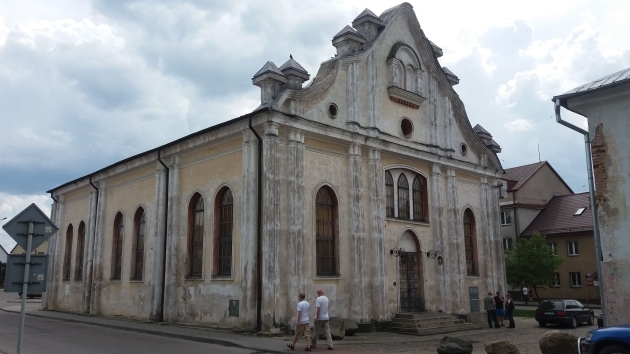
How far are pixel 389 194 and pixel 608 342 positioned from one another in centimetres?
1301

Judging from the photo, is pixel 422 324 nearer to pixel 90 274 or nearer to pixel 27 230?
pixel 27 230

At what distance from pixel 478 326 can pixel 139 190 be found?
16.1 m

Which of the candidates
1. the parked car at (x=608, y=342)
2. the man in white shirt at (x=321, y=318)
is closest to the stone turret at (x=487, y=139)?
the man in white shirt at (x=321, y=318)

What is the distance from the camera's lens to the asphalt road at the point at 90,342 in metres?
15.0

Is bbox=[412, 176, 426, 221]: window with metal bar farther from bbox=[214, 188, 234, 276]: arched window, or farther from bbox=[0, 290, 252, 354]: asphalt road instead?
bbox=[0, 290, 252, 354]: asphalt road

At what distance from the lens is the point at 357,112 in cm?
2170

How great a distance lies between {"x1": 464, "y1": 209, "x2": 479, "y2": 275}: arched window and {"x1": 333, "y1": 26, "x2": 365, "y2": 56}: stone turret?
1004 cm

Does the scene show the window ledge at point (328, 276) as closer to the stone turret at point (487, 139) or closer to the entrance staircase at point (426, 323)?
the entrance staircase at point (426, 323)

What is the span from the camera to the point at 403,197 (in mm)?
23609

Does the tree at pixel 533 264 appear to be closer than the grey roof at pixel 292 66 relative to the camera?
No

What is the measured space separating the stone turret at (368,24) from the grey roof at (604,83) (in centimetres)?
1085

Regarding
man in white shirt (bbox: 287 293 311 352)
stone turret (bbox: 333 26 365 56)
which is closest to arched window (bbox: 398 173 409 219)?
stone turret (bbox: 333 26 365 56)

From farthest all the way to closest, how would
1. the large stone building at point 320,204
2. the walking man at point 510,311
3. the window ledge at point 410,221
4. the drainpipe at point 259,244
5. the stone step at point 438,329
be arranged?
the walking man at point 510,311, the window ledge at point 410,221, the stone step at point 438,329, the large stone building at point 320,204, the drainpipe at point 259,244

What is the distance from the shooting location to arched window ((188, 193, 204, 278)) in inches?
844
